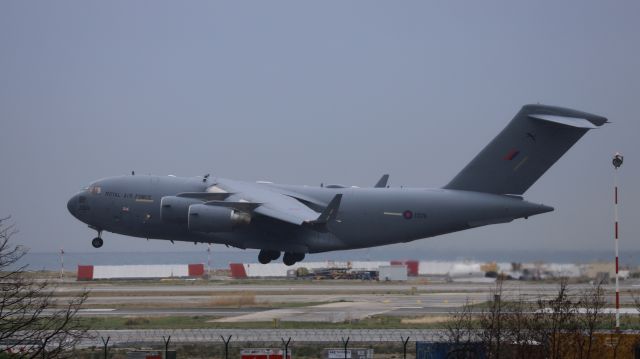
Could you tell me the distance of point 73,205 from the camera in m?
36.7

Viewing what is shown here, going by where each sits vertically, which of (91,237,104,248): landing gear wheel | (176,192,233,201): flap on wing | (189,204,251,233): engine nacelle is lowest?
(91,237,104,248): landing gear wheel

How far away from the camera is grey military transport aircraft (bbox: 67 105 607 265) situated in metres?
32.7

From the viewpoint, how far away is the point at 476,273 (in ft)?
128

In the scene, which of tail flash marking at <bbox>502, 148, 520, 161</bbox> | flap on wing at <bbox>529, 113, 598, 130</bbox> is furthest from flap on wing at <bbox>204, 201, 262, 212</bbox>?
flap on wing at <bbox>529, 113, 598, 130</bbox>

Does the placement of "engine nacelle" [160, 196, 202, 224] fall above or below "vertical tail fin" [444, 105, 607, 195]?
below

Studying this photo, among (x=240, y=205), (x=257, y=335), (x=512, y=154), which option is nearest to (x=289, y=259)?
(x=240, y=205)

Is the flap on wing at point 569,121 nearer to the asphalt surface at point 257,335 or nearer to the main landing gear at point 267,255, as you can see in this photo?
the asphalt surface at point 257,335

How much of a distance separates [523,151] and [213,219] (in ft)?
37.3

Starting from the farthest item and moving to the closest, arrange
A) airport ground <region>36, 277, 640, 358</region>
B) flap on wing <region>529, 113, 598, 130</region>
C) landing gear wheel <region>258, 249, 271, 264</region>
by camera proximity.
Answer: landing gear wheel <region>258, 249, 271, 264</region> < flap on wing <region>529, 113, 598, 130</region> < airport ground <region>36, 277, 640, 358</region>

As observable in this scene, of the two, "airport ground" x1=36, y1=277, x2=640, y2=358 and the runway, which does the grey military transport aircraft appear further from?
"airport ground" x1=36, y1=277, x2=640, y2=358

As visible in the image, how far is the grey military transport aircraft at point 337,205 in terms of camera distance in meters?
32.7

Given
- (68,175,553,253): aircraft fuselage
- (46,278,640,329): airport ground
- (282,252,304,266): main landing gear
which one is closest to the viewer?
(46,278,640,329): airport ground

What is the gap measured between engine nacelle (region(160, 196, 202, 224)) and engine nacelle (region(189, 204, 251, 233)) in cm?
54

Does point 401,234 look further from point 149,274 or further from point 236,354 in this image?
point 149,274
